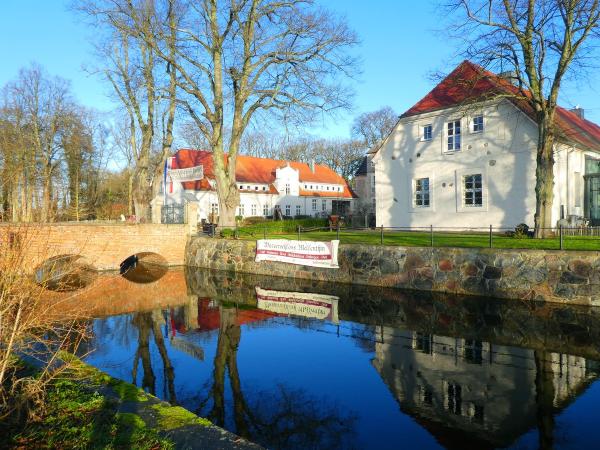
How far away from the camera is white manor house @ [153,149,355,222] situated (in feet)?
129

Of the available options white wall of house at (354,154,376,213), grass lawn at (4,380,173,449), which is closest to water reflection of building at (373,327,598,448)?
grass lawn at (4,380,173,449)

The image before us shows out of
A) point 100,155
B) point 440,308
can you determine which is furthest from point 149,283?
point 100,155

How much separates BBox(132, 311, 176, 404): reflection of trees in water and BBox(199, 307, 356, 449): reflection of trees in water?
806mm

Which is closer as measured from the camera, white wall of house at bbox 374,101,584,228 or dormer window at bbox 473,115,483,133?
white wall of house at bbox 374,101,584,228

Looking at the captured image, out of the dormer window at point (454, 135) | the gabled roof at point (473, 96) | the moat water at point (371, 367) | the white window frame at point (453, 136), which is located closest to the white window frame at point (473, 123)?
the white window frame at point (453, 136)

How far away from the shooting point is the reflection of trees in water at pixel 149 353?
7.09m

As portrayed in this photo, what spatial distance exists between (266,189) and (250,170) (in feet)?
8.89

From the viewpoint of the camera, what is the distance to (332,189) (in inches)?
2002

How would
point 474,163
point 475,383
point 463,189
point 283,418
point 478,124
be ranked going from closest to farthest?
point 283,418
point 475,383
point 478,124
point 474,163
point 463,189

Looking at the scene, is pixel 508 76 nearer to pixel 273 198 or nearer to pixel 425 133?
pixel 425 133

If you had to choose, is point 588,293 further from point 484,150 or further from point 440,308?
point 484,150

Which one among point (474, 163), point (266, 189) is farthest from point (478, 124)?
point (266, 189)

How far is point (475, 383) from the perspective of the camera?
684 cm

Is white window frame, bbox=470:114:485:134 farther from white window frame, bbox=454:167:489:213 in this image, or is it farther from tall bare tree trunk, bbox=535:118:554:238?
tall bare tree trunk, bbox=535:118:554:238
